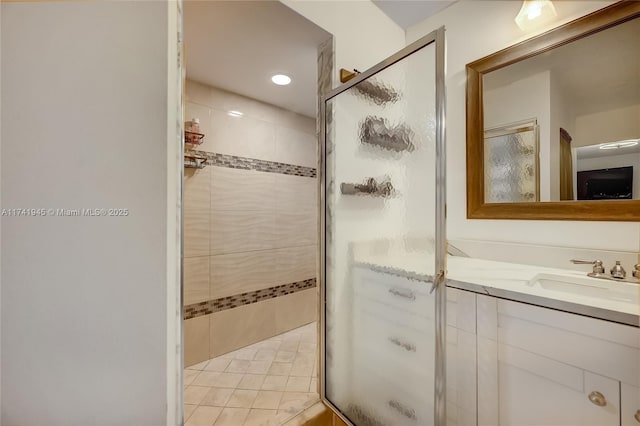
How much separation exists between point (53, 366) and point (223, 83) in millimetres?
1748

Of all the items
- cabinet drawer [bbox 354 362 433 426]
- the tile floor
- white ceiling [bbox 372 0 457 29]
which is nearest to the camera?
cabinet drawer [bbox 354 362 433 426]

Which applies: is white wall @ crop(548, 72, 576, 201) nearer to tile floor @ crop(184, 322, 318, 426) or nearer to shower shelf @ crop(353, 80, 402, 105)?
shower shelf @ crop(353, 80, 402, 105)

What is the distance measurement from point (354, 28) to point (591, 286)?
5.06 ft

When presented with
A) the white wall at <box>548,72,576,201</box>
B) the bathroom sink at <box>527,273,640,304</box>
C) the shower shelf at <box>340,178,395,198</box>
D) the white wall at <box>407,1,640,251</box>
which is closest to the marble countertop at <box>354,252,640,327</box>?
the bathroom sink at <box>527,273,640,304</box>

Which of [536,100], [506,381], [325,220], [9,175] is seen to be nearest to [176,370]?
[9,175]

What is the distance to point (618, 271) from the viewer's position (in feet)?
3.28

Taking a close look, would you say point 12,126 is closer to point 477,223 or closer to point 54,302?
point 54,302

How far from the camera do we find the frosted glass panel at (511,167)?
1246 millimetres

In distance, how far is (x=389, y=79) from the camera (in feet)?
3.39

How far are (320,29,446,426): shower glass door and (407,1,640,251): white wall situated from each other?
2.09 feet

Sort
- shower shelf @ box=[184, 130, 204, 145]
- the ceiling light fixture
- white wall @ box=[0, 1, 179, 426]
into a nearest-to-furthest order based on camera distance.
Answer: white wall @ box=[0, 1, 179, 426] → the ceiling light fixture → shower shelf @ box=[184, 130, 204, 145]

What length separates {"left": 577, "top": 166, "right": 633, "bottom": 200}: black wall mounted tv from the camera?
103 centimetres

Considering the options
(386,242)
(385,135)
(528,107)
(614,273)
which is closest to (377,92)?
(385,135)

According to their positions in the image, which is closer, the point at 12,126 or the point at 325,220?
the point at 12,126
